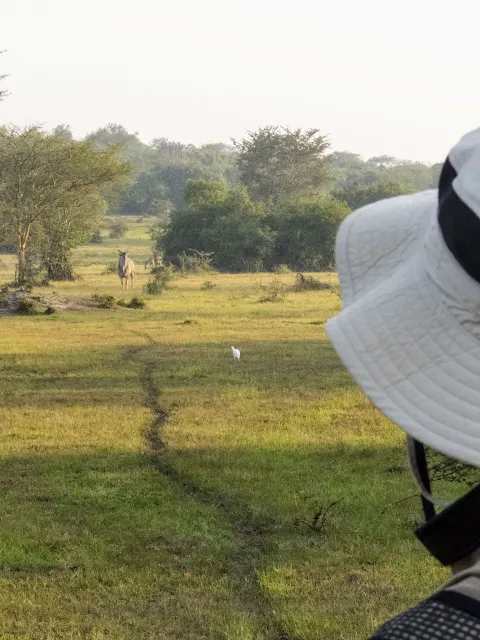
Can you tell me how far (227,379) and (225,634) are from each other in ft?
21.3

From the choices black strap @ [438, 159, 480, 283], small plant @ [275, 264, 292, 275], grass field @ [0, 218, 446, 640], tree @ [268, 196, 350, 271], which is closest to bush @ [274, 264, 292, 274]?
small plant @ [275, 264, 292, 275]

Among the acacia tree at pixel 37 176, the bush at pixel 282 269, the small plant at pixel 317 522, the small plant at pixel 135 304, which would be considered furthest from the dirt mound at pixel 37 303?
the bush at pixel 282 269

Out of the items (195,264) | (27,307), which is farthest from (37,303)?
(195,264)

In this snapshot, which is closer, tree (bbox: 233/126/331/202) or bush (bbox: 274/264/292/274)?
bush (bbox: 274/264/292/274)

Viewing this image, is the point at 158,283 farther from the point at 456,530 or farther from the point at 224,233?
the point at 456,530

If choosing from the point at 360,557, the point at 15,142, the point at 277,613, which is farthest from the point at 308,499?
the point at 15,142

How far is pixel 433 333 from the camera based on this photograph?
0.97 metres

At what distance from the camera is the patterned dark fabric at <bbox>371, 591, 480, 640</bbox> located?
808 mm

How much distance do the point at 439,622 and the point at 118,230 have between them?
56.9 meters

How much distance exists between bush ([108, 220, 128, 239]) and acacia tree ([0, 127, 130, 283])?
2496 cm

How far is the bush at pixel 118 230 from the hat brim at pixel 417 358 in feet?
184

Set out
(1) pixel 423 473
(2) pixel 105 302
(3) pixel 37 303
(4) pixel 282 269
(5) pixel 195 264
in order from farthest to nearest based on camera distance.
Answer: (4) pixel 282 269 → (5) pixel 195 264 → (2) pixel 105 302 → (3) pixel 37 303 → (1) pixel 423 473

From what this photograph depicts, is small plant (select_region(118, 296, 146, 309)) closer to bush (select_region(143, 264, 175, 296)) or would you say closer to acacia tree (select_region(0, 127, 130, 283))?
bush (select_region(143, 264, 175, 296))

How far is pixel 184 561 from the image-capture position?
5.16m
